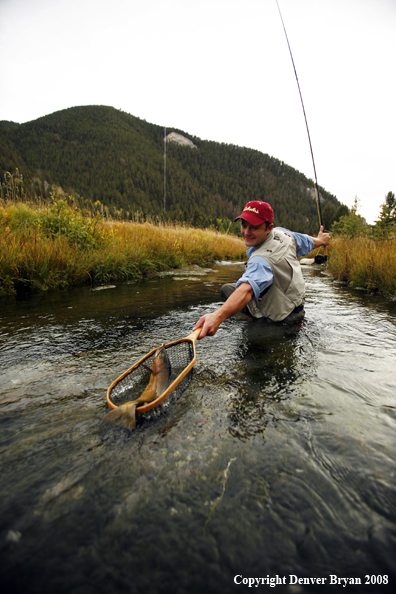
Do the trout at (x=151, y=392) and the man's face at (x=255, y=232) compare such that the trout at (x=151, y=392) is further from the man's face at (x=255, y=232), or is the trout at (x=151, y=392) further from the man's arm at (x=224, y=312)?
the man's face at (x=255, y=232)

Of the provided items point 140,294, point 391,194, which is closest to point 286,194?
point 391,194

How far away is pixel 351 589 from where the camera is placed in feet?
3.39

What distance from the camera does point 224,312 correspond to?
2443 mm

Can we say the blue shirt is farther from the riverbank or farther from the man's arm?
the riverbank

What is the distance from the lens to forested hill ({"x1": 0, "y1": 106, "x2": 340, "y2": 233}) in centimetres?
9012

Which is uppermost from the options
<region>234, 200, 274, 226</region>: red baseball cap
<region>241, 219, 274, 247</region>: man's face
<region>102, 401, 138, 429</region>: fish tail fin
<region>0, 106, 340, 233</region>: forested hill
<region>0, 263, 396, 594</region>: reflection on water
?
<region>0, 106, 340, 233</region>: forested hill

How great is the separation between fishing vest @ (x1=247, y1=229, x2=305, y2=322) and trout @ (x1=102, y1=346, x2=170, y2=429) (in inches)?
67.1

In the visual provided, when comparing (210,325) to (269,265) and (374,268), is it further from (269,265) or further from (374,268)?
(374,268)

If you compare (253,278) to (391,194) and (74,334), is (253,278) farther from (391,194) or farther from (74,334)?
(391,194)

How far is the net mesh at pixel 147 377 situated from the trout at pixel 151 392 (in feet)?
0.23

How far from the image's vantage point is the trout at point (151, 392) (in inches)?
68.4

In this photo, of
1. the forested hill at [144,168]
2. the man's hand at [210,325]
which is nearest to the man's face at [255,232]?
the man's hand at [210,325]

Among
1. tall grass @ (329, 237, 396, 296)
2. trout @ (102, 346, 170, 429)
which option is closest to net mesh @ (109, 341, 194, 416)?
trout @ (102, 346, 170, 429)

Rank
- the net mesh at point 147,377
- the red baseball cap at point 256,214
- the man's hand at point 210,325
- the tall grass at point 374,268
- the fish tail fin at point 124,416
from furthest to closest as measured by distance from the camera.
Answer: the tall grass at point 374,268 → the red baseball cap at point 256,214 → the man's hand at point 210,325 → the net mesh at point 147,377 → the fish tail fin at point 124,416
